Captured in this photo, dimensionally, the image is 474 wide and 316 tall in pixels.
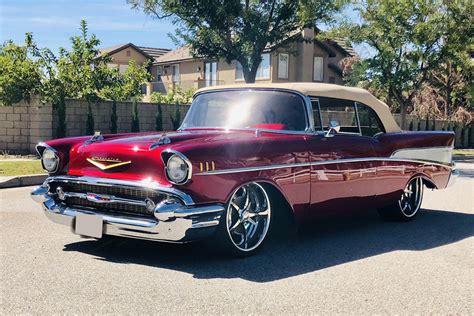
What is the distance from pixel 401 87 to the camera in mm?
25047

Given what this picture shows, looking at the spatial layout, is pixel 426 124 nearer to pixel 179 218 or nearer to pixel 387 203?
pixel 387 203

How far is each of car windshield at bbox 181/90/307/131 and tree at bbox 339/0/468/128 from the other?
62.1 ft

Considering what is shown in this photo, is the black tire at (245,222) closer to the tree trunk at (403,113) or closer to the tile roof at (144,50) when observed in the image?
the tree trunk at (403,113)

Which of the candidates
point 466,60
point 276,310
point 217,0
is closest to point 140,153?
point 276,310

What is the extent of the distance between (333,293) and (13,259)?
276cm

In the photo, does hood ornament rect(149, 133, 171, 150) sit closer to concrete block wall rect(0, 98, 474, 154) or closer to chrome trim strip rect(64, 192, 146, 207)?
chrome trim strip rect(64, 192, 146, 207)

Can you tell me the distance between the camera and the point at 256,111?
5.85 meters

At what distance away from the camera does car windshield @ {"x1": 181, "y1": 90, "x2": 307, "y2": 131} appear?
5742 mm

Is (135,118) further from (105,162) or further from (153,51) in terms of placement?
(153,51)

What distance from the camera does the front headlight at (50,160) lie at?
5.40 m

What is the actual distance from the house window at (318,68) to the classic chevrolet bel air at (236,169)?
99.7 ft

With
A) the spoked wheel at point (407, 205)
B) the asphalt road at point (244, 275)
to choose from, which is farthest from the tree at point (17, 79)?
the spoked wheel at point (407, 205)

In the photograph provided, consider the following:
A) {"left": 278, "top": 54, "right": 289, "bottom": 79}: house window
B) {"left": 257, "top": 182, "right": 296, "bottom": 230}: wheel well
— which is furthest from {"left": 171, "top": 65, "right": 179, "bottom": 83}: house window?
{"left": 257, "top": 182, "right": 296, "bottom": 230}: wheel well

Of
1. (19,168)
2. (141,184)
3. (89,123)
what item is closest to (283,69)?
(89,123)
